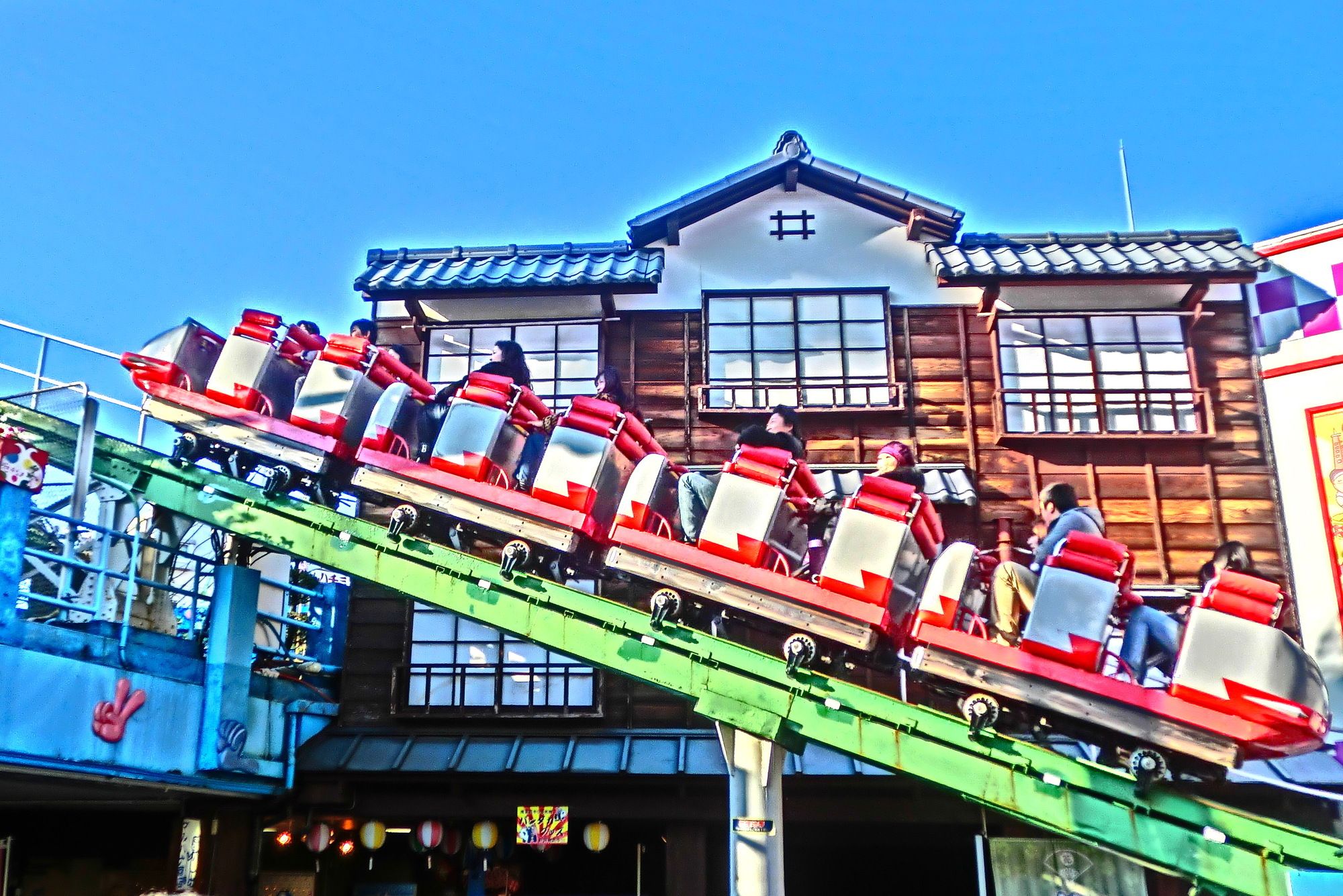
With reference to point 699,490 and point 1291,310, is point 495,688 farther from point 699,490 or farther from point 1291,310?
point 1291,310

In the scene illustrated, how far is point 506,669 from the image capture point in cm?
1276

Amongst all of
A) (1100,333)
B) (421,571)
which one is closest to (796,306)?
(1100,333)

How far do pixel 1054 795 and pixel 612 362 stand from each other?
298 inches

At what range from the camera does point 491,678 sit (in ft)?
42.1

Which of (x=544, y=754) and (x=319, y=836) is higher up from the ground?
(x=544, y=754)

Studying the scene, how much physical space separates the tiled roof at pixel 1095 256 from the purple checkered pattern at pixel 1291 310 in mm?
638

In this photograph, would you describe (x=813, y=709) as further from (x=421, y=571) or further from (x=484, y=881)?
(x=484, y=881)

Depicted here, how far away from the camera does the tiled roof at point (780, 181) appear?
1395cm

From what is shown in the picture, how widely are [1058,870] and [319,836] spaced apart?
7.22 m

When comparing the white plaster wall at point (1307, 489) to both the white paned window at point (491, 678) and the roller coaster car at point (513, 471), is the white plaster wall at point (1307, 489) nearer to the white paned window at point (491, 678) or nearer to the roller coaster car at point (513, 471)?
the roller coaster car at point (513, 471)

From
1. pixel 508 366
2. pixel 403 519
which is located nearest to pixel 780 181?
pixel 508 366

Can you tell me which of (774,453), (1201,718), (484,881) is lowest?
(484,881)

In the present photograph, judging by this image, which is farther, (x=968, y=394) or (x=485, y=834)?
(x=968, y=394)

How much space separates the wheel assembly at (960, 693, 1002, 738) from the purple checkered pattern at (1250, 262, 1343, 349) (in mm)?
7425
